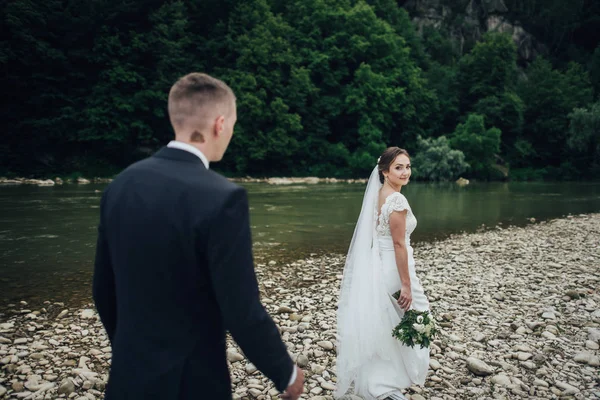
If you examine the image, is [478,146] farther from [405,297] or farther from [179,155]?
[179,155]

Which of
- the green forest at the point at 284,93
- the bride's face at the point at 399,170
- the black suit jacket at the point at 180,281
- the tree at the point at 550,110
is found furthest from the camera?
the tree at the point at 550,110

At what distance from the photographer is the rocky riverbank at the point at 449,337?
426cm

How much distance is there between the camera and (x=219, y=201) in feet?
5.61

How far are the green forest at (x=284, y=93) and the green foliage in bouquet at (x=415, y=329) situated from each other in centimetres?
4188

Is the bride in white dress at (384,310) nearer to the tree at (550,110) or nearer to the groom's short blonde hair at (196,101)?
the groom's short blonde hair at (196,101)

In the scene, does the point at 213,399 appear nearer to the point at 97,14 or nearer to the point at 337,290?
the point at 337,290

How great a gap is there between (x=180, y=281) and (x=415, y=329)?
2.74 metres

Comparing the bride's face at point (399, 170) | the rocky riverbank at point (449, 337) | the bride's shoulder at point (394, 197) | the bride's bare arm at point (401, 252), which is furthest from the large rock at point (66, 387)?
the bride's face at point (399, 170)

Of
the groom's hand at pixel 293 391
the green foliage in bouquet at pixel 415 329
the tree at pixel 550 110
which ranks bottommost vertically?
the green foliage in bouquet at pixel 415 329

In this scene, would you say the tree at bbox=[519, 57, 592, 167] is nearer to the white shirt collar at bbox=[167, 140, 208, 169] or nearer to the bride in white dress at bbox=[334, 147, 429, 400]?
the bride in white dress at bbox=[334, 147, 429, 400]

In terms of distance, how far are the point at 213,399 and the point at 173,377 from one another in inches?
9.2

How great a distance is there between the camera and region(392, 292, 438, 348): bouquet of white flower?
3.81 meters

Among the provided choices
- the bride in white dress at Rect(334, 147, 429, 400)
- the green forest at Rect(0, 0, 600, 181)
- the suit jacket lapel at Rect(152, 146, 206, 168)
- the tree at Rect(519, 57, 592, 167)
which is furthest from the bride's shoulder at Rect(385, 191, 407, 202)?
the tree at Rect(519, 57, 592, 167)

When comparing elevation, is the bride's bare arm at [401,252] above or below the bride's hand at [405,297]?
above
